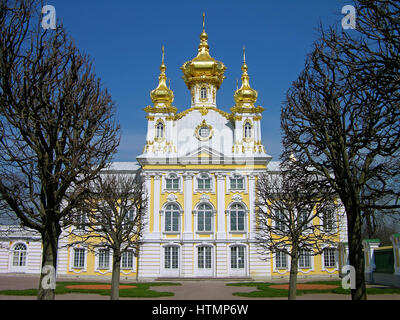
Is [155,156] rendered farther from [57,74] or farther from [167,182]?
[57,74]

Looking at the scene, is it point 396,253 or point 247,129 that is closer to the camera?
point 396,253

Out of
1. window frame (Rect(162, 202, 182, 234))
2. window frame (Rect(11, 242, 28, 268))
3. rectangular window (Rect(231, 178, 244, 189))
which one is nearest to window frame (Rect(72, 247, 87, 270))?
window frame (Rect(11, 242, 28, 268))

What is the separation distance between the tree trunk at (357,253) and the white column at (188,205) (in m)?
25.9

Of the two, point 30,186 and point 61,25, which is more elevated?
point 61,25

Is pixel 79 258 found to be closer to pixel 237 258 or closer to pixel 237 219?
pixel 237 258

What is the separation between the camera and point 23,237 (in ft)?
136

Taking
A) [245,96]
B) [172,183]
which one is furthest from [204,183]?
[245,96]

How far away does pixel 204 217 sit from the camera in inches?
1555

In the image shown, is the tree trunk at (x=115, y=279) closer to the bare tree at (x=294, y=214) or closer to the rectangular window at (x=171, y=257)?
the bare tree at (x=294, y=214)

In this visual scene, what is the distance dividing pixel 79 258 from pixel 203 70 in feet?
75.8

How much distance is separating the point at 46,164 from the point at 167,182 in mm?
27458
